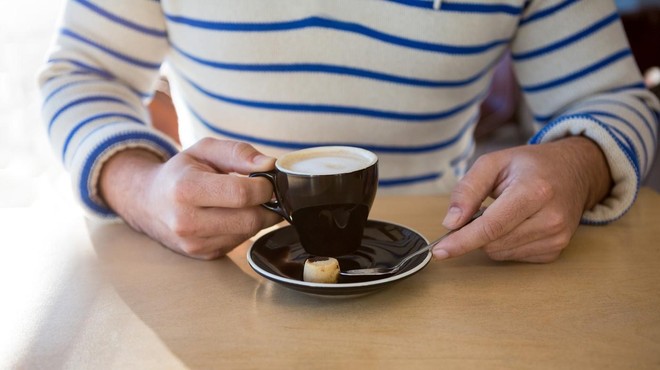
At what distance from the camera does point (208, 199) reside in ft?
2.48

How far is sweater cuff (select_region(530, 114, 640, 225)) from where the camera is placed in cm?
90

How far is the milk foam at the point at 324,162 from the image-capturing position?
723mm

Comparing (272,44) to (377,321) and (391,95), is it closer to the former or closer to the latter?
(391,95)

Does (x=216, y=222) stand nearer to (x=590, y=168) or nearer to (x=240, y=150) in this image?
(x=240, y=150)

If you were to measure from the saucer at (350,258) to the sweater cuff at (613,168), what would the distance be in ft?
0.95

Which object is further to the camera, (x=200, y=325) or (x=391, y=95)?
(x=391, y=95)

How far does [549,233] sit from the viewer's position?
2.54 feet

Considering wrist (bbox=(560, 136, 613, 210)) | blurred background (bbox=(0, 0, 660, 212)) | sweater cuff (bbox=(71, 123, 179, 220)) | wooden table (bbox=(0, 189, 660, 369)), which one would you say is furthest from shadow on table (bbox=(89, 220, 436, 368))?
blurred background (bbox=(0, 0, 660, 212))

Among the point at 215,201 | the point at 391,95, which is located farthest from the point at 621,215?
the point at 215,201

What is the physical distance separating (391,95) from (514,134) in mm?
2292

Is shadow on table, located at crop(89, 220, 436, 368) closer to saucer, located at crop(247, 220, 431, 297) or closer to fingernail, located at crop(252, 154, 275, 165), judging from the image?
saucer, located at crop(247, 220, 431, 297)

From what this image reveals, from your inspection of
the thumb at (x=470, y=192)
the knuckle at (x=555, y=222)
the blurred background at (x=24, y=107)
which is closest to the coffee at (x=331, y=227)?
the thumb at (x=470, y=192)

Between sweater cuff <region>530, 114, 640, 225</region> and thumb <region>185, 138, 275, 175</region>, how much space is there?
452 mm

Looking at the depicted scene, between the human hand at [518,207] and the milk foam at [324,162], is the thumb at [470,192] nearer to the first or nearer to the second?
the human hand at [518,207]
